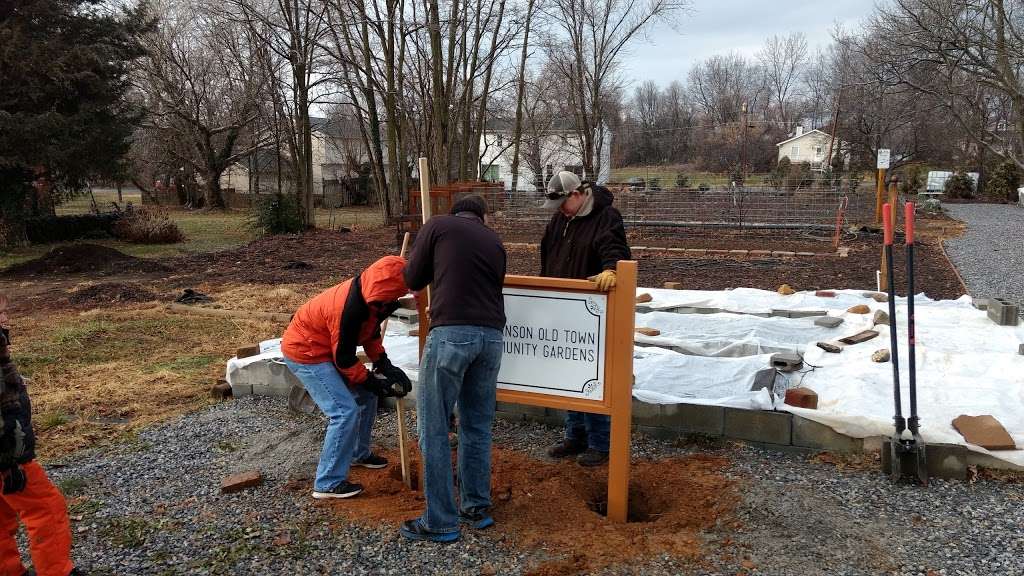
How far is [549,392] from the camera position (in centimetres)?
384

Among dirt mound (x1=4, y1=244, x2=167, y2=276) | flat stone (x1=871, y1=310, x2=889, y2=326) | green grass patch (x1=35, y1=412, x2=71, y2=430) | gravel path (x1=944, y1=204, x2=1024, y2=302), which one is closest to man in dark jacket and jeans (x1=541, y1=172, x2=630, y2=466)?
flat stone (x1=871, y1=310, x2=889, y2=326)

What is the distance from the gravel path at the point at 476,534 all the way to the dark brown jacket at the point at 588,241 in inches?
49.4

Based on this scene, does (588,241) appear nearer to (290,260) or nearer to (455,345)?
(455,345)

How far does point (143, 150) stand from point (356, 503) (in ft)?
122

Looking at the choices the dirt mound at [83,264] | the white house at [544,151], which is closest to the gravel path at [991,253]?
the dirt mound at [83,264]

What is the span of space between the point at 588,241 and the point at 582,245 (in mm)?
51

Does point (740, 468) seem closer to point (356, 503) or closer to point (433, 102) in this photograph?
point (356, 503)

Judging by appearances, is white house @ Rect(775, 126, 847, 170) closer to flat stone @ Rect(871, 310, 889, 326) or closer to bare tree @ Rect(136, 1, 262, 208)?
bare tree @ Rect(136, 1, 262, 208)

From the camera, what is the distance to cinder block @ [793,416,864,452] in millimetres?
4406

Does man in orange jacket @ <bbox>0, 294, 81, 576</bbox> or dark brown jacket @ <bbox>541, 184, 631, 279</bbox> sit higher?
dark brown jacket @ <bbox>541, 184, 631, 279</bbox>

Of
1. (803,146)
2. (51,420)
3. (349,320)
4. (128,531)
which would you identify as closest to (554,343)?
(349,320)

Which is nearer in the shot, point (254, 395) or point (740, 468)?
point (740, 468)

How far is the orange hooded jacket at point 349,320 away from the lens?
3.68 metres

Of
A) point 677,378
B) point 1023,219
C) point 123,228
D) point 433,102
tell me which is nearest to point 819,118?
point 1023,219
